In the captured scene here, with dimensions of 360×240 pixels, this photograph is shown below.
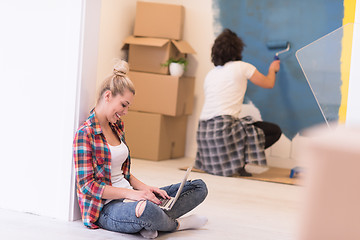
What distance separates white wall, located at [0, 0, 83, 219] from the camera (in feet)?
7.63

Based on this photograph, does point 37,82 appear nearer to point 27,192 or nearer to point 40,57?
point 40,57

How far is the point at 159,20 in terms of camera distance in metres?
4.46

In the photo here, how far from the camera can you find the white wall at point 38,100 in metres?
2.33

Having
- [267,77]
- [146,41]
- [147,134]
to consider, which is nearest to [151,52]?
[146,41]

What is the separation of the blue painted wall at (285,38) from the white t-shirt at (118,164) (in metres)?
2.40

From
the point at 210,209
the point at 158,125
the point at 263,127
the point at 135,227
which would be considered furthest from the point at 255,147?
the point at 135,227

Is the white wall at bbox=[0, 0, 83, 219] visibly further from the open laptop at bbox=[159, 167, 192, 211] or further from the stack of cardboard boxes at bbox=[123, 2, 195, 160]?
the stack of cardboard boxes at bbox=[123, 2, 195, 160]

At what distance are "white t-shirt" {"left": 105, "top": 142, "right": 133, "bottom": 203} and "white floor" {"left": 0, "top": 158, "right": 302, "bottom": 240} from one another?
213mm

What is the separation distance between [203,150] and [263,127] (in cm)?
49

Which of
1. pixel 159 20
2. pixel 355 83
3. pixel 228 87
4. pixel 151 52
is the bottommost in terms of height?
pixel 228 87

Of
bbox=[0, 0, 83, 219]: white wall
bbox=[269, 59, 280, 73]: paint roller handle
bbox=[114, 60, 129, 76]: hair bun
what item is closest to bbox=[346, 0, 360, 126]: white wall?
bbox=[114, 60, 129, 76]: hair bun

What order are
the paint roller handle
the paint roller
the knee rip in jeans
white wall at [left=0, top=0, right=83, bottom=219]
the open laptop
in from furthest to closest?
the paint roller → the paint roller handle → white wall at [left=0, top=0, right=83, bottom=219] → the open laptop → the knee rip in jeans

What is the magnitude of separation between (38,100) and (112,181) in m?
0.48

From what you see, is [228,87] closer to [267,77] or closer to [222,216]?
[267,77]
